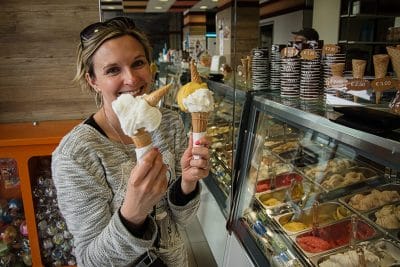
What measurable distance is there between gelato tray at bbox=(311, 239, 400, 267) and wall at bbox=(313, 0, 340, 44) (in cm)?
684

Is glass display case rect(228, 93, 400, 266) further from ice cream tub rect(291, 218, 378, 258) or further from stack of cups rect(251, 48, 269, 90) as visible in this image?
stack of cups rect(251, 48, 269, 90)

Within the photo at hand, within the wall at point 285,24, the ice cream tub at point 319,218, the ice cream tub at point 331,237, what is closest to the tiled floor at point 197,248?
the ice cream tub at point 319,218

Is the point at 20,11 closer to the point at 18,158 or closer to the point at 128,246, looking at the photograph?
the point at 18,158

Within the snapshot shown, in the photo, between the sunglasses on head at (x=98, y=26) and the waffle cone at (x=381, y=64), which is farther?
the waffle cone at (x=381, y=64)

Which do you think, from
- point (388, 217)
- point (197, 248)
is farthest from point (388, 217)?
point (197, 248)

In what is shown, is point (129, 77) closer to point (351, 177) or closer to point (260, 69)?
point (351, 177)

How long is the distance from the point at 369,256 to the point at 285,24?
10.2 m

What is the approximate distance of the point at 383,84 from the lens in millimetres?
1818

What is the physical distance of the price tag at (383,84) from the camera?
1.81 meters

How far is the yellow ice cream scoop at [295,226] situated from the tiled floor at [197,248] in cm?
139

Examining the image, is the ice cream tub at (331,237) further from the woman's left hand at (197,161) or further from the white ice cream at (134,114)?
the white ice cream at (134,114)

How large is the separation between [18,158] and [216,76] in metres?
2.45

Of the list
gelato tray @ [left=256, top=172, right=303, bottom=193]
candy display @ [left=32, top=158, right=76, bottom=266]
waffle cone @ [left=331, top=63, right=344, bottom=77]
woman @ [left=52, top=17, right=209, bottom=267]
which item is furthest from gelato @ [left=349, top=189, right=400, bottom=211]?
candy display @ [left=32, top=158, right=76, bottom=266]

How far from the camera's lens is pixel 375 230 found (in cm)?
188
